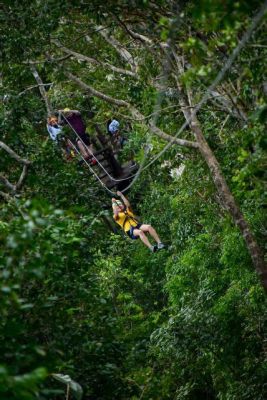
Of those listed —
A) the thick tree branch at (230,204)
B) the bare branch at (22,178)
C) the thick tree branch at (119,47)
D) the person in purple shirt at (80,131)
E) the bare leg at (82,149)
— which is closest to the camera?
the thick tree branch at (230,204)

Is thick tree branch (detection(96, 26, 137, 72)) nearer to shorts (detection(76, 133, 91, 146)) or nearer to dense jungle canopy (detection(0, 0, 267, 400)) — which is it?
dense jungle canopy (detection(0, 0, 267, 400))

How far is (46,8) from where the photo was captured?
11.3 metres

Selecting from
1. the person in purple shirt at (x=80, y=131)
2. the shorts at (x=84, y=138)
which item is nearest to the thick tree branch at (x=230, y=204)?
the person in purple shirt at (x=80, y=131)

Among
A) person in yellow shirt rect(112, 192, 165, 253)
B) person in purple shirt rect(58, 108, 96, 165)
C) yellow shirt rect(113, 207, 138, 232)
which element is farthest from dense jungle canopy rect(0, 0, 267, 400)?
yellow shirt rect(113, 207, 138, 232)

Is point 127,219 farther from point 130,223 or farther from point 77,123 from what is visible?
point 77,123

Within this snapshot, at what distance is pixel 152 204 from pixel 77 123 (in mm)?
2236

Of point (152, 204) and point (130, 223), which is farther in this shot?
point (152, 204)

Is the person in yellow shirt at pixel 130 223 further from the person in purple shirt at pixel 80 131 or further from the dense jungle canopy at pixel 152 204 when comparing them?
→ the person in purple shirt at pixel 80 131

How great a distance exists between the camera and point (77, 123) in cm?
1747

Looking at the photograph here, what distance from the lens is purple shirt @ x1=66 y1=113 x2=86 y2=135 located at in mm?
17312

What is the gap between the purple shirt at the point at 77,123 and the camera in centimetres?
1731

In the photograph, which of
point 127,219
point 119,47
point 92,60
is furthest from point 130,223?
point 119,47

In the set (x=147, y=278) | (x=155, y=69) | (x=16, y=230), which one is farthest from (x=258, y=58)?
(x=147, y=278)

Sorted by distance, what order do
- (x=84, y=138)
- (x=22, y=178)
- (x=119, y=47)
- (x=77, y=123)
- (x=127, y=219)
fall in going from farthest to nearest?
(x=84, y=138), (x=77, y=123), (x=127, y=219), (x=119, y=47), (x=22, y=178)
